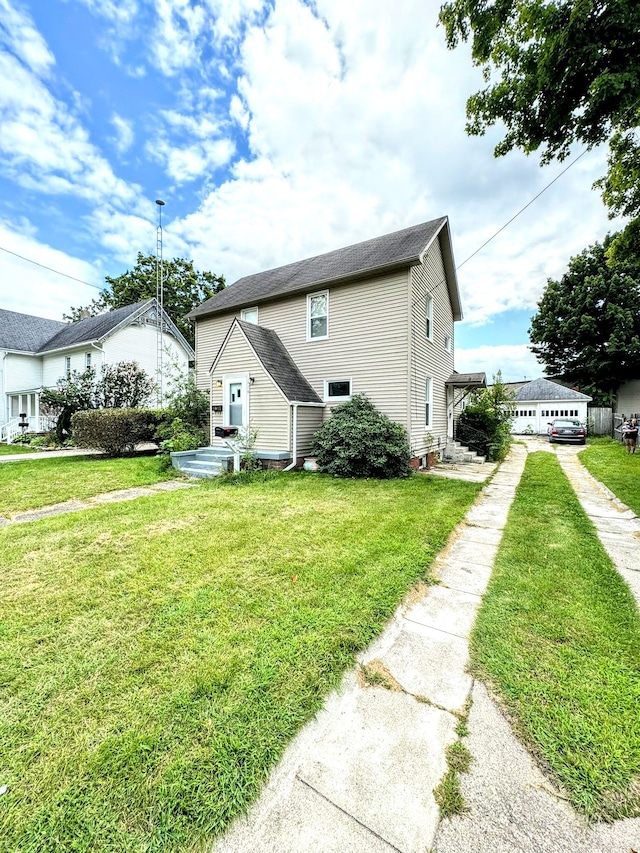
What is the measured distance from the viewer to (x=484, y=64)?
25.8ft

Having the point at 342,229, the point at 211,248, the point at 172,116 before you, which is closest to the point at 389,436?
the point at 342,229

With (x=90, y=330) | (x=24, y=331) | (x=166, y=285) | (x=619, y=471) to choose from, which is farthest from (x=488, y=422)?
(x=24, y=331)

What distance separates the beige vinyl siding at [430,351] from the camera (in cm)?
1020

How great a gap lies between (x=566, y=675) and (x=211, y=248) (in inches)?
909

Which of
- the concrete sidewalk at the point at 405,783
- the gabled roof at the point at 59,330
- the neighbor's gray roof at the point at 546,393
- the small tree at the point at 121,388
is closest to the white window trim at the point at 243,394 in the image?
the small tree at the point at 121,388

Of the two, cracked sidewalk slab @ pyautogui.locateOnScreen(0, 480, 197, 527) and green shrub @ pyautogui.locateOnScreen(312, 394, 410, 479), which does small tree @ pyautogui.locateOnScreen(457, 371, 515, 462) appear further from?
cracked sidewalk slab @ pyautogui.locateOnScreen(0, 480, 197, 527)

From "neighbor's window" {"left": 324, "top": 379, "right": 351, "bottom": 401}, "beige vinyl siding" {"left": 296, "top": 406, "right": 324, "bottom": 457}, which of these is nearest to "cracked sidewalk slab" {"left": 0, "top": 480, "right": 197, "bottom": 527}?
"beige vinyl siding" {"left": 296, "top": 406, "right": 324, "bottom": 457}

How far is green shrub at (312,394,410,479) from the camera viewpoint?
920 centimetres

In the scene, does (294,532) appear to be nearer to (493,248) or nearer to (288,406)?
(288,406)

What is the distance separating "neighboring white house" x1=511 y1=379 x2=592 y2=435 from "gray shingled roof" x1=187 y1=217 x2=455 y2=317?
18132 mm

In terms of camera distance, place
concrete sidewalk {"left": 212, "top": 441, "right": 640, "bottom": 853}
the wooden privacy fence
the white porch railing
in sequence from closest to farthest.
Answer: concrete sidewalk {"left": 212, "top": 441, "right": 640, "bottom": 853} → the white porch railing → the wooden privacy fence

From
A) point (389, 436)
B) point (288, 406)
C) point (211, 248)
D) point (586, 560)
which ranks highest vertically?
point (211, 248)

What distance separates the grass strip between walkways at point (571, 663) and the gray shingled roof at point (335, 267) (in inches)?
330

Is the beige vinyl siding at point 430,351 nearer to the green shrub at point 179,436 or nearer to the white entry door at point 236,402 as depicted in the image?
the white entry door at point 236,402
